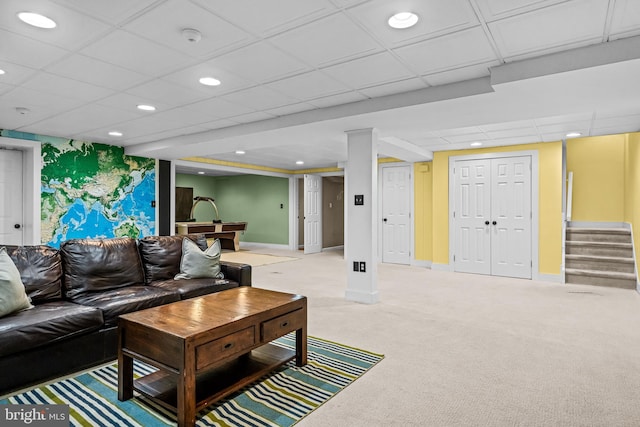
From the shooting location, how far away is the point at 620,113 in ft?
13.7

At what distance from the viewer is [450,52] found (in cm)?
268

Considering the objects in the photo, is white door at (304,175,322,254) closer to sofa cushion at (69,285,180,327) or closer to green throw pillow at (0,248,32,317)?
sofa cushion at (69,285,180,327)

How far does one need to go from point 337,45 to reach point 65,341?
2.71 metres

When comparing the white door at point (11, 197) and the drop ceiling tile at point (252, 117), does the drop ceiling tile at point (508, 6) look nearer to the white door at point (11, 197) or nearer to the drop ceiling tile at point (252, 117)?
the drop ceiling tile at point (252, 117)

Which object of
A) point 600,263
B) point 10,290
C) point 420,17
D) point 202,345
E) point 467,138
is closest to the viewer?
point 202,345

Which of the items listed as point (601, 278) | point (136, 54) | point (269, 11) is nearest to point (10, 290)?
point (136, 54)

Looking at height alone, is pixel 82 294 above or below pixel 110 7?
below

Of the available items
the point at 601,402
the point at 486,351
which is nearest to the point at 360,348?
the point at 486,351

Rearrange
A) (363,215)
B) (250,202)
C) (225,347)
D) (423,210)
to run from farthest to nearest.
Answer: (250,202)
(423,210)
(363,215)
(225,347)

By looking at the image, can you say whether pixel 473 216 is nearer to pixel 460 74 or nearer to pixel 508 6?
pixel 460 74

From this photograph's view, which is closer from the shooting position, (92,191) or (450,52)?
(450,52)

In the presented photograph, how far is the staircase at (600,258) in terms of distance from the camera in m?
5.62

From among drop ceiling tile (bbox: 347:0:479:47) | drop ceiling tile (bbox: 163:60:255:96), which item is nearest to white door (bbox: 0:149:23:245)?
drop ceiling tile (bbox: 163:60:255:96)

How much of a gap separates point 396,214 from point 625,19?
5.84m
